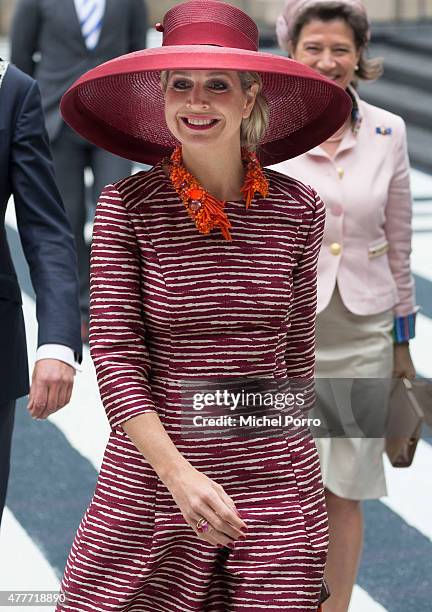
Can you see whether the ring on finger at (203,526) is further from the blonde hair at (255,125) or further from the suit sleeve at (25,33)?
the suit sleeve at (25,33)

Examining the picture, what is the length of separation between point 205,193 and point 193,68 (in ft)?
0.96

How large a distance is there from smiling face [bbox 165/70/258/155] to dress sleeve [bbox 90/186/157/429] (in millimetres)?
196

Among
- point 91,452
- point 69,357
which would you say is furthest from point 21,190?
point 91,452

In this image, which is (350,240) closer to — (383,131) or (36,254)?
(383,131)

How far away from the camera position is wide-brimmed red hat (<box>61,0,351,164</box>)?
3158 millimetres

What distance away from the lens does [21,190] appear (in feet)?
12.9

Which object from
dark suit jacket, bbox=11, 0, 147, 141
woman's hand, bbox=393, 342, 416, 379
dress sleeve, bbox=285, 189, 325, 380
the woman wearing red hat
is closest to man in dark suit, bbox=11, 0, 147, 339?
dark suit jacket, bbox=11, 0, 147, 141

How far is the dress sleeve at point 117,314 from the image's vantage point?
3195 mm

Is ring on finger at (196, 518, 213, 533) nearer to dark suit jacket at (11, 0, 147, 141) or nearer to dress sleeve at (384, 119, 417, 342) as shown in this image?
dress sleeve at (384, 119, 417, 342)

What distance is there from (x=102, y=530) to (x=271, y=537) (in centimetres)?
34

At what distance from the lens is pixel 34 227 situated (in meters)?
3.95

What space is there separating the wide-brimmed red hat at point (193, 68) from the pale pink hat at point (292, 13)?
1232mm

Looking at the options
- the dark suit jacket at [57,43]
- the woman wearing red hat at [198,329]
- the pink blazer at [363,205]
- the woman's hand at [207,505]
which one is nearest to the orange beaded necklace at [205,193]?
the woman wearing red hat at [198,329]

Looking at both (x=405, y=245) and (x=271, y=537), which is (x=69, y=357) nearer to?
(x=271, y=537)
